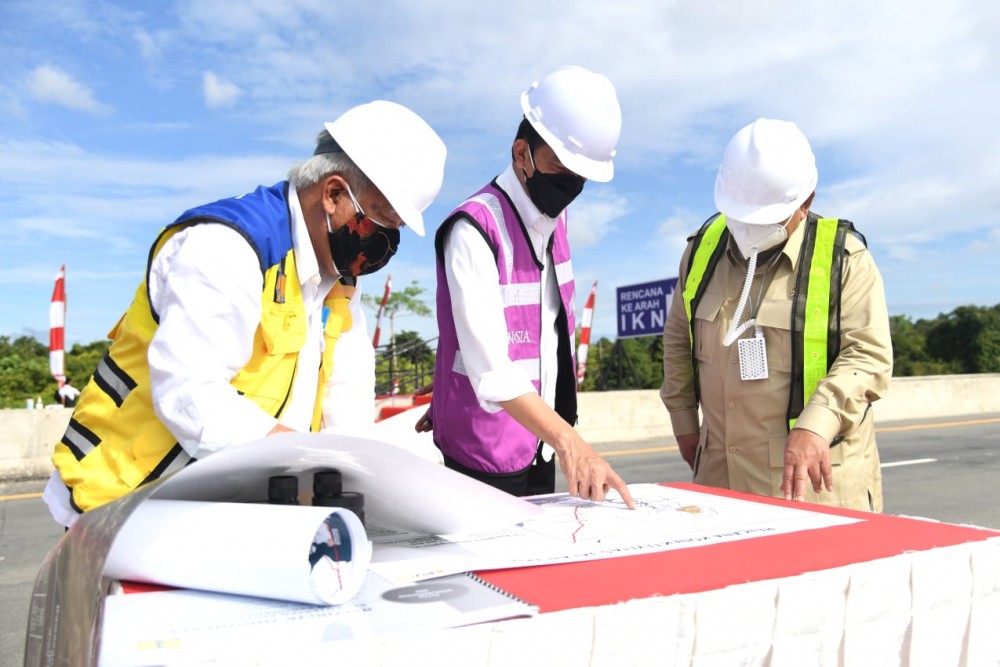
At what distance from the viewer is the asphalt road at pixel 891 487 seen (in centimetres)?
451

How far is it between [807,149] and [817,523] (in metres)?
1.22

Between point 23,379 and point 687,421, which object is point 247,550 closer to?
point 687,421

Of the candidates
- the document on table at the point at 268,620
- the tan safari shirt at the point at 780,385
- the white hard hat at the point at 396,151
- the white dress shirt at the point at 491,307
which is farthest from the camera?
the tan safari shirt at the point at 780,385

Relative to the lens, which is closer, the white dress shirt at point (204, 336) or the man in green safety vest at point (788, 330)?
the white dress shirt at point (204, 336)

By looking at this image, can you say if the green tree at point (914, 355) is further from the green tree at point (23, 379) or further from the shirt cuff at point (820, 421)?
the shirt cuff at point (820, 421)

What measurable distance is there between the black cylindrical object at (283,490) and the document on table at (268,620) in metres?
0.19

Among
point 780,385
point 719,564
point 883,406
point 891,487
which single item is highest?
point 780,385

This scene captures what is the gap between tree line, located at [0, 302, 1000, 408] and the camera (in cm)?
1431

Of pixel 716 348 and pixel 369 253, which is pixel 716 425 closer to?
pixel 716 348

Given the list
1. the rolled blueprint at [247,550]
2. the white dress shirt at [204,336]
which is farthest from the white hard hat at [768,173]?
the rolled blueprint at [247,550]

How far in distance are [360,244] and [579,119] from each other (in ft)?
2.68

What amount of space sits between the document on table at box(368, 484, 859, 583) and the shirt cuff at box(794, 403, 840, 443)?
387 mm

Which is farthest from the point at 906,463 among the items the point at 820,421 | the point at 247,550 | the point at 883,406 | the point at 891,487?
the point at 247,550

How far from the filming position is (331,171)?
1.84 m
